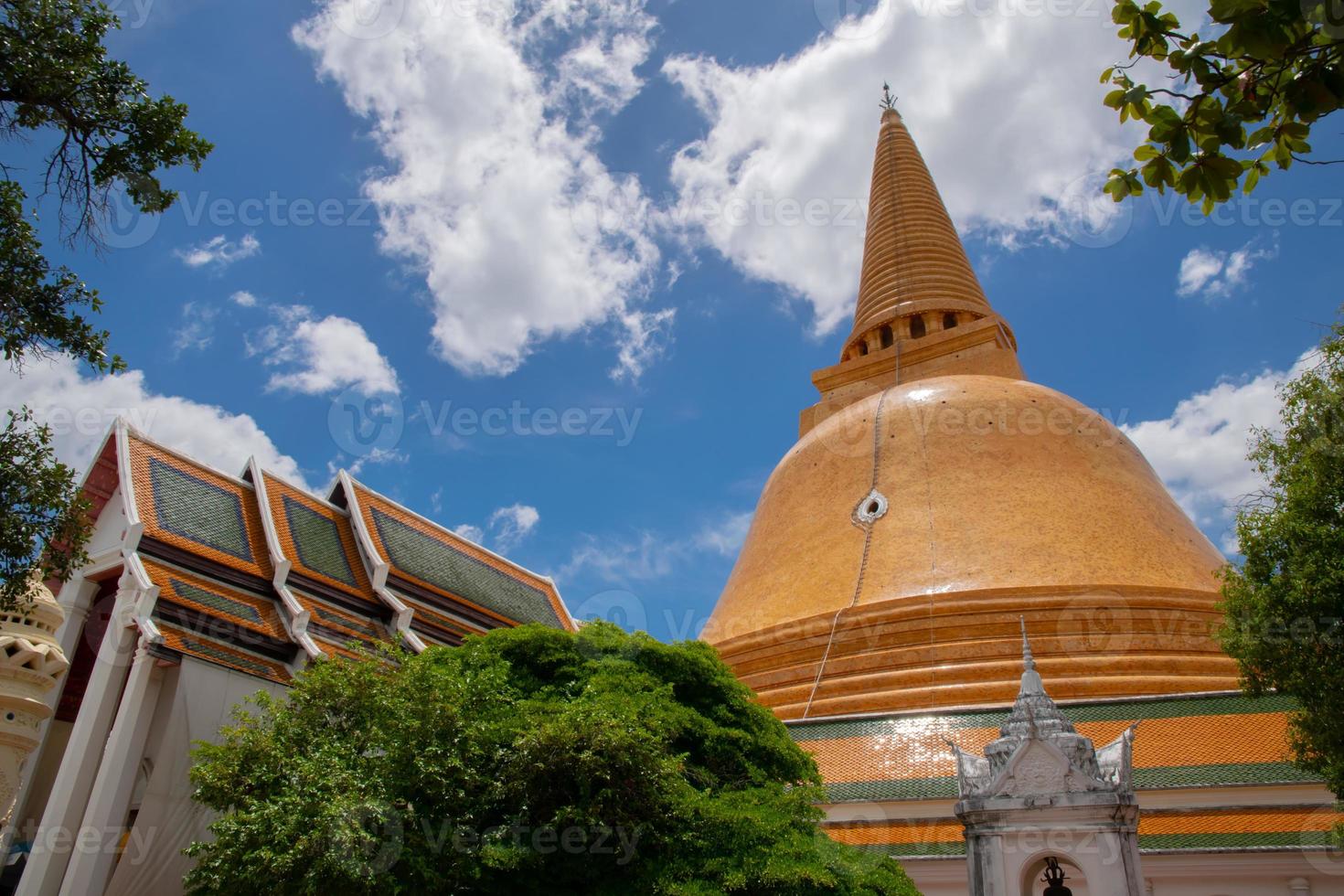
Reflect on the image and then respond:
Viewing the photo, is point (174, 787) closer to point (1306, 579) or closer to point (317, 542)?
point (317, 542)

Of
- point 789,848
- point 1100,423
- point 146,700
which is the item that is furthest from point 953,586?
point 146,700

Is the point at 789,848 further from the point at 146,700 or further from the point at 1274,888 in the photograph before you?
the point at 146,700

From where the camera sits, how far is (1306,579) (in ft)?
26.9

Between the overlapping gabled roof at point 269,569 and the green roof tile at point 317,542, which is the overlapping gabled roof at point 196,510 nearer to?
the overlapping gabled roof at point 269,569

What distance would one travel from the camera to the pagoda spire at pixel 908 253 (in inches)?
981

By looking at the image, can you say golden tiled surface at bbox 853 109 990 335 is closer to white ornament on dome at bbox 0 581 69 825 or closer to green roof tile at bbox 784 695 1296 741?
green roof tile at bbox 784 695 1296 741

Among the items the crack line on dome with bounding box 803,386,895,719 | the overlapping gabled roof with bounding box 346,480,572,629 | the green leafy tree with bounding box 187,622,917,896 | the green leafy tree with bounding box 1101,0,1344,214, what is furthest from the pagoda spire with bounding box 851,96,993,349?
the green leafy tree with bounding box 1101,0,1344,214

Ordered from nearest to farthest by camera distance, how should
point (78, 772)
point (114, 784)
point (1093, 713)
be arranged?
point (114, 784), point (78, 772), point (1093, 713)

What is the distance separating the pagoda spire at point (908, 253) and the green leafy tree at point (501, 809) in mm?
18135

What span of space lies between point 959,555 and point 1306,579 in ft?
27.4

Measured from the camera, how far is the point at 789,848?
7.45 metres

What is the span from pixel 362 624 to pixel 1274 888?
12.3 meters

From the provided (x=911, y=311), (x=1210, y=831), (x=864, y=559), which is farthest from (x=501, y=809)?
(x=911, y=311)

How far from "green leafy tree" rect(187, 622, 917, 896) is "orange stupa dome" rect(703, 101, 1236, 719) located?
641 cm
